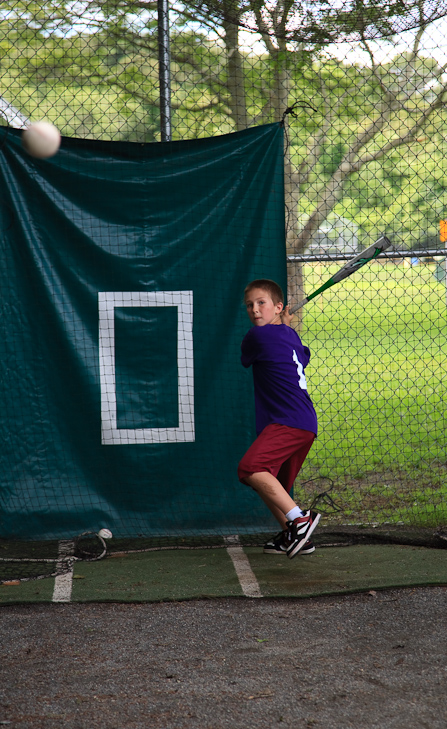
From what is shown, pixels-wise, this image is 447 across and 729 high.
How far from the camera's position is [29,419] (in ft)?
15.5

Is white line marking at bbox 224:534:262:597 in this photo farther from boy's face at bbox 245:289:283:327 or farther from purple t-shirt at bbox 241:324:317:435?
boy's face at bbox 245:289:283:327

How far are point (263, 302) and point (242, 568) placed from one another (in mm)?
1529

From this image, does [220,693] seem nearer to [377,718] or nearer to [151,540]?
[377,718]

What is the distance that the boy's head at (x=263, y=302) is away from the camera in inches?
167

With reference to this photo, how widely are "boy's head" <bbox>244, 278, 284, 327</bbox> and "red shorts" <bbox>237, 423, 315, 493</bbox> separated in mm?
643

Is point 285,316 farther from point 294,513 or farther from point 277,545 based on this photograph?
point 277,545

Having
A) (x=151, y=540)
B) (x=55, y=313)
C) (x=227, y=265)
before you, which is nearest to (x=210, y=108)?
(x=227, y=265)

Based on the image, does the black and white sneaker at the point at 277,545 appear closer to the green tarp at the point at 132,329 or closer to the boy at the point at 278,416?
the boy at the point at 278,416

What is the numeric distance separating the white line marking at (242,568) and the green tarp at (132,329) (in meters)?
0.25

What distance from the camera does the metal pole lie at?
467cm

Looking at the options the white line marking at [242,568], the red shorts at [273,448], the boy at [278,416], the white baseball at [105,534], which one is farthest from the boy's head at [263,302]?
the white baseball at [105,534]

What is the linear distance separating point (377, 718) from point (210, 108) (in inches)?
201

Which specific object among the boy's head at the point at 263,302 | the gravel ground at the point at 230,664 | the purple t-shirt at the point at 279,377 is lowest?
the gravel ground at the point at 230,664

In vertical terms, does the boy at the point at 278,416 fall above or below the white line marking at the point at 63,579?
above
